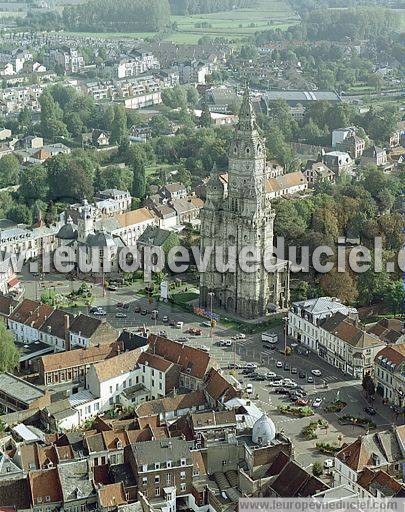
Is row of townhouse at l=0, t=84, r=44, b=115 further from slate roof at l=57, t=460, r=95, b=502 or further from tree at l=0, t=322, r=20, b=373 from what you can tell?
slate roof at l=57, t=460, r=95, b=502

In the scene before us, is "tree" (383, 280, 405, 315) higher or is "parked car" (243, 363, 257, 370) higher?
"tree" (383, 280, 405, 315)

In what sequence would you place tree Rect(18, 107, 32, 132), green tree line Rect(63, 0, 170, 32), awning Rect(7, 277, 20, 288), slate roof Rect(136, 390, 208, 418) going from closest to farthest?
slate roof Rect(136, 390, 208, 418)
awning Rect(7, 277, 20, 288)
tree Rect(18, 107, 32, 132)
green tree line Rect(63, 0, 170, 32)

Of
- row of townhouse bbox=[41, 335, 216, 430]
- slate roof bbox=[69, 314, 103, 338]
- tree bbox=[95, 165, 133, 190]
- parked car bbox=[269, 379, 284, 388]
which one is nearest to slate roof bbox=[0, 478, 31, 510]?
row of townhouse bbox=[41, 335, 216, 430]

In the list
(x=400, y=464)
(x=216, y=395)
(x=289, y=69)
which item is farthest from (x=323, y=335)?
(x=289, y=69)

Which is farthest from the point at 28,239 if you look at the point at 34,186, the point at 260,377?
the point at 260,377

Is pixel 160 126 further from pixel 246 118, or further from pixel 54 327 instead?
pixel 54 327

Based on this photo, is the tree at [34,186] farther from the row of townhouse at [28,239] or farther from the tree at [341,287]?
the tree at [341,287]
